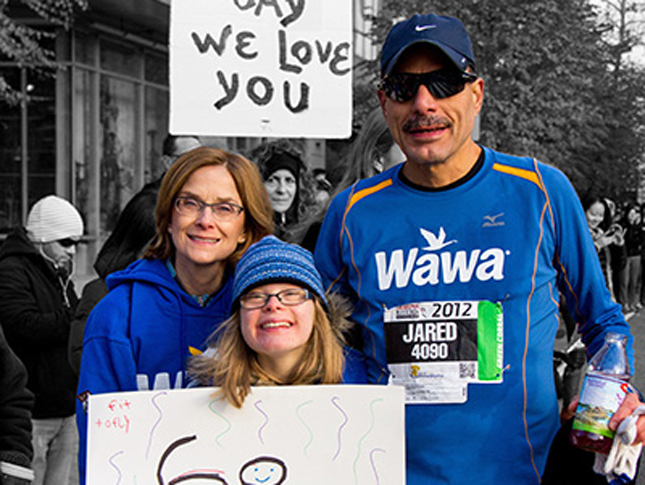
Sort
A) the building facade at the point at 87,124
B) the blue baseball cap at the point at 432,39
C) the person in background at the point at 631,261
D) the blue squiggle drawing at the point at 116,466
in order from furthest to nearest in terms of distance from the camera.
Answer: the person in background at the point at 631,261
the building facade at the point at 87,124
the blue baseball cap at the point at 432,39
the blue squiggle drawing at the point at 116,466

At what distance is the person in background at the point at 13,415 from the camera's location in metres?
2.96

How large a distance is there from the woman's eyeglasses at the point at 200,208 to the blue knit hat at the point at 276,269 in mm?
229

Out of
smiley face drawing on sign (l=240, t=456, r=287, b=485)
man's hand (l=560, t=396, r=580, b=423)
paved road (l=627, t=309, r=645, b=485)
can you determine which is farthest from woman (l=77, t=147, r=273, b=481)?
paved road (l=627, t=309, r=645, b=485)

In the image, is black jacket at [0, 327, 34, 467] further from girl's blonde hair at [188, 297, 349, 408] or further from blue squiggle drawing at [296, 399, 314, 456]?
blue squiggle drawing at [296, 399, 314, 456]

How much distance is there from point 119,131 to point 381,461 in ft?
53.3

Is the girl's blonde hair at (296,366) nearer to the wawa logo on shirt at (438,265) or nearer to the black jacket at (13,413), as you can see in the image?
the wawa logo on shirt at (438,265)

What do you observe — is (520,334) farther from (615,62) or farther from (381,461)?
(615,62)

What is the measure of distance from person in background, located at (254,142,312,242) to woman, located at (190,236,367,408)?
2522mm

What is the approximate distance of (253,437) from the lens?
7.38 feet

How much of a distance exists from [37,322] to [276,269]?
8.80 ft

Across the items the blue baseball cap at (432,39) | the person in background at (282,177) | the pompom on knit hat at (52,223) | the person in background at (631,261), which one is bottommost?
the person in background at (631,261)

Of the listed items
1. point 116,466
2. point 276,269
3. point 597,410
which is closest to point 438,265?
point 276,269

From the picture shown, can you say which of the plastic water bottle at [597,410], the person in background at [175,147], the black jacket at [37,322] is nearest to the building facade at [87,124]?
the person in background at [175,147]

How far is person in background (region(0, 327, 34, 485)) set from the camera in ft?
9.71
